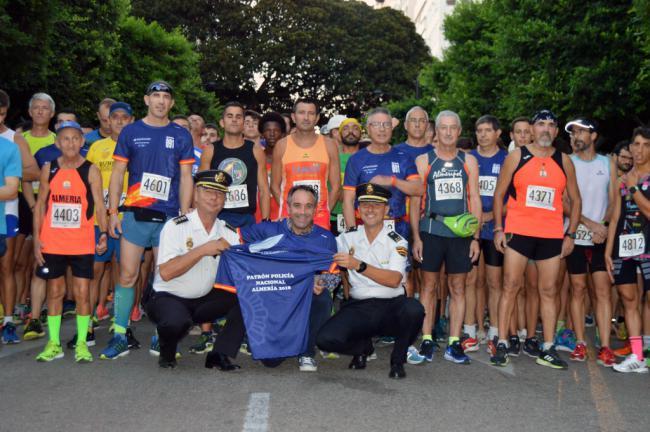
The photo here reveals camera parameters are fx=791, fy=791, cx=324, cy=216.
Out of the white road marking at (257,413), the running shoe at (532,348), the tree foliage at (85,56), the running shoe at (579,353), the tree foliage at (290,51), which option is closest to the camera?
the white road marking at (257,413)

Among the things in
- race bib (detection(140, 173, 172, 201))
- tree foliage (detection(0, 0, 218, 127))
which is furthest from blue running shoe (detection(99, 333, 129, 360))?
tree foliage (detection(0, 0, 218, 127))

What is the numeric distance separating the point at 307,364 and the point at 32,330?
10.3 feet

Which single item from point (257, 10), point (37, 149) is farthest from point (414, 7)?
point (37, 149)

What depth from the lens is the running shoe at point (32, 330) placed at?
26.5 feet

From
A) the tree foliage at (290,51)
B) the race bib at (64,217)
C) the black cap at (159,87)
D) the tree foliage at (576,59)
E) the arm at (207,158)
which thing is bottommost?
the race bib at (64,217)

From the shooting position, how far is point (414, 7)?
110 m

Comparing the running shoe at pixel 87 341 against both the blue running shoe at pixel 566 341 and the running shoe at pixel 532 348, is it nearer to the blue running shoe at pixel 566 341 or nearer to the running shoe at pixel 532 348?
the running shoe at pixel 532 348

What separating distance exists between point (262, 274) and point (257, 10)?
43.2 m

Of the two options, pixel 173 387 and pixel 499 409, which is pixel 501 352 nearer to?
pixel 499 409

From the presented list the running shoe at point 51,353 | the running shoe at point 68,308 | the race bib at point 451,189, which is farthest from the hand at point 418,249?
the running shoe at point 68,308

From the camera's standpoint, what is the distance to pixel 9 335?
7.87 meters

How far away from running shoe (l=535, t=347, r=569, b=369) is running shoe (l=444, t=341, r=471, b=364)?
661 mm

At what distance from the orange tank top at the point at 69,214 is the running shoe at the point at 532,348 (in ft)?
14.0

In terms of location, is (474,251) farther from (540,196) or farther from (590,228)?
(590,228)
